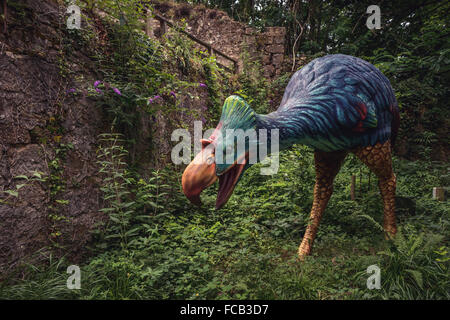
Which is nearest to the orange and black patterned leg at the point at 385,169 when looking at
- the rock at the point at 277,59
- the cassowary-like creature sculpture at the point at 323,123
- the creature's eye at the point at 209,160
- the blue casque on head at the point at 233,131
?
the cassowary-like creature sculpture at the point at 323,123

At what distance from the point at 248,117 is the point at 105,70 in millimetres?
2119

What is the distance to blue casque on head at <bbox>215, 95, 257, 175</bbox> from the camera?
1297 millimetres

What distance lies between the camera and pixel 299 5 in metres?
8.68

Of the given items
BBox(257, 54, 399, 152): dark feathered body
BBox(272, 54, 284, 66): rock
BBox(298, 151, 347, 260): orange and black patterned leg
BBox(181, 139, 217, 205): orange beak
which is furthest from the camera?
BBox(272, 54, 284, 66): rock

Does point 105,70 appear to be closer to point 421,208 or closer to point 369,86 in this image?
point 369,86

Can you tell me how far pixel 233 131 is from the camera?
136 cm

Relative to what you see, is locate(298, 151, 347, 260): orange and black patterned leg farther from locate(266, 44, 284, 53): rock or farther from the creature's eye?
locate(266, 44, 284, 53): rock

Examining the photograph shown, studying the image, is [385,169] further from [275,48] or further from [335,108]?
[275,48]

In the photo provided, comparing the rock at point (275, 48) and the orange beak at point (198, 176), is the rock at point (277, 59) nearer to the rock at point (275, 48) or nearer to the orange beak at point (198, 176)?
the rock at point (275, 48)

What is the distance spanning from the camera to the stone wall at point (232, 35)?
7.51 meters

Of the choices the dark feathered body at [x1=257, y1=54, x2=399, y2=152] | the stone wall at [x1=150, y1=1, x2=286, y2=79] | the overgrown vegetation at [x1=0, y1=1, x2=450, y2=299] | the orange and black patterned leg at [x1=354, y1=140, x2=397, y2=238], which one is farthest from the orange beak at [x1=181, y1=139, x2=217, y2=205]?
the stone wall at [x1=150, y1=1, x2=286, y2=79]

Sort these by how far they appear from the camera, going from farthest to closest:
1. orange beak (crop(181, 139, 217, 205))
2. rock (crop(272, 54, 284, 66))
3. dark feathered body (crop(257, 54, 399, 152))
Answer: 1. rock (crop(272, 54, 284, 66))
2. dark feathered body (crop(257, 54, 399, 152))
3. orange beak (crop(181, 139, 217, 205))

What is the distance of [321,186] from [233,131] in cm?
137

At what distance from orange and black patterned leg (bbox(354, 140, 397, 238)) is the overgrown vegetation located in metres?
0.20
